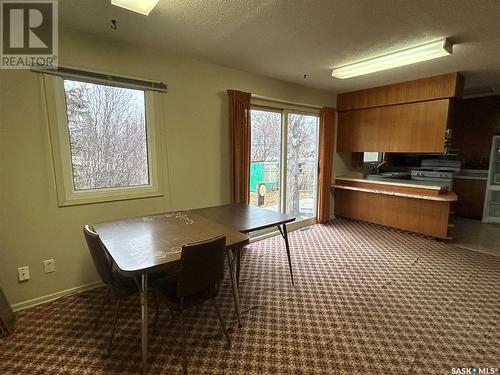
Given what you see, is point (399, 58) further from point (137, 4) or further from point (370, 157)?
point (370, 157)

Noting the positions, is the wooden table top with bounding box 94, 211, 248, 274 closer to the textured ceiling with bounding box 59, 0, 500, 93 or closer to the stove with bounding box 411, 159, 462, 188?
the textured ceiling with bounding box 59, 0, 500, 93

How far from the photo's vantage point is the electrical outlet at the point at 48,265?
227 cm

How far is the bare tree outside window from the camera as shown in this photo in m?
2.36

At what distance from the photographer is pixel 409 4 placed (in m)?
1.80

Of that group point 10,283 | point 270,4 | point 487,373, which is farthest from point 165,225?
point 487,373

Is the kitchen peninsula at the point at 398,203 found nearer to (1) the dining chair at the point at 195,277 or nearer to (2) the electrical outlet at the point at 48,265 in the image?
(1) the dining chair at the point at 195,277

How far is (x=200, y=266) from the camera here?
1.55 metres

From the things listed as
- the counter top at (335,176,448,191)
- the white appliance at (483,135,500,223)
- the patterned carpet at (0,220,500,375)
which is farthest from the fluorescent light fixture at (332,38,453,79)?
the white appliance at (483,135,500,223)

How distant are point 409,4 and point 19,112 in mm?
3132

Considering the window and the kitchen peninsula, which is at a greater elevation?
the window

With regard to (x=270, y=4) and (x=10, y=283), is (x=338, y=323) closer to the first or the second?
(x=270, y=4)

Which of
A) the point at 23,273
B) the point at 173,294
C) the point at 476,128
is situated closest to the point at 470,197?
the point at 476,128

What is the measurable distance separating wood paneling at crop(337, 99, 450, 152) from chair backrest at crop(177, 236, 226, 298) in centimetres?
366

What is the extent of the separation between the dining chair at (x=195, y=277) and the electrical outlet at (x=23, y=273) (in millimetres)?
1354
